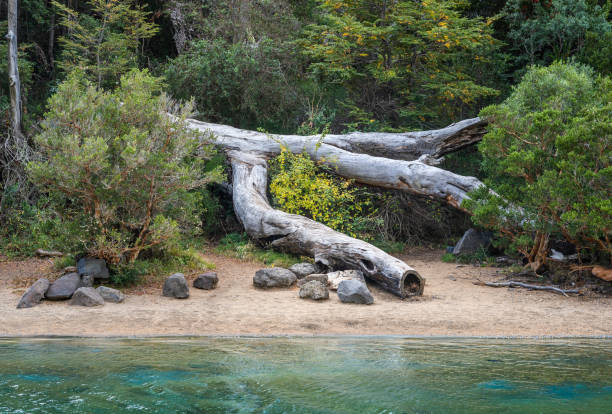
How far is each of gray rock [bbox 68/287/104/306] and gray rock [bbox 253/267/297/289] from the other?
2.18 m

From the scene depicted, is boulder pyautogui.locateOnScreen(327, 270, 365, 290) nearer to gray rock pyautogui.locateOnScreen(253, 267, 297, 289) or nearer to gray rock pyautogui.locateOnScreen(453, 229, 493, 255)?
gray rock pyautogui.locateOnScreen(253, 267, 297, 289)

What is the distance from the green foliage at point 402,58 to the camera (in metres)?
12.5

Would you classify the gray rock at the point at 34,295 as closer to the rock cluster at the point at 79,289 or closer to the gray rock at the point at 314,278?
the rock cluster at the point at 79,289

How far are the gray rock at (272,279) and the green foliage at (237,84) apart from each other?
6517mm

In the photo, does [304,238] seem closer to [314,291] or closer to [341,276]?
[341,276]

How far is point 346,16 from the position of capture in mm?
12602

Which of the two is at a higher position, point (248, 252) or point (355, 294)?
point (355, 294)

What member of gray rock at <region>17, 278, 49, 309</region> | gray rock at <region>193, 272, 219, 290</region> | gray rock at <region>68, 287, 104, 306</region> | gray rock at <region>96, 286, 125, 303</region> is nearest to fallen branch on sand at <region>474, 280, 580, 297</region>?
gray rock at <region>193, 272, 219, 290</region>

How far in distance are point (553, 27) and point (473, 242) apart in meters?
6.02

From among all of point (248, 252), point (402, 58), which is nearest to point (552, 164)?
point (248, 252)

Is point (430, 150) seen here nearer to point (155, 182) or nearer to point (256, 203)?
point (256, 203)

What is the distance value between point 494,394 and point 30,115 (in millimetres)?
12055

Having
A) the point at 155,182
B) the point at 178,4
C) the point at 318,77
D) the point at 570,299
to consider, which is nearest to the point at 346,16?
the point at 318,77

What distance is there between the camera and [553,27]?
1274 cm
